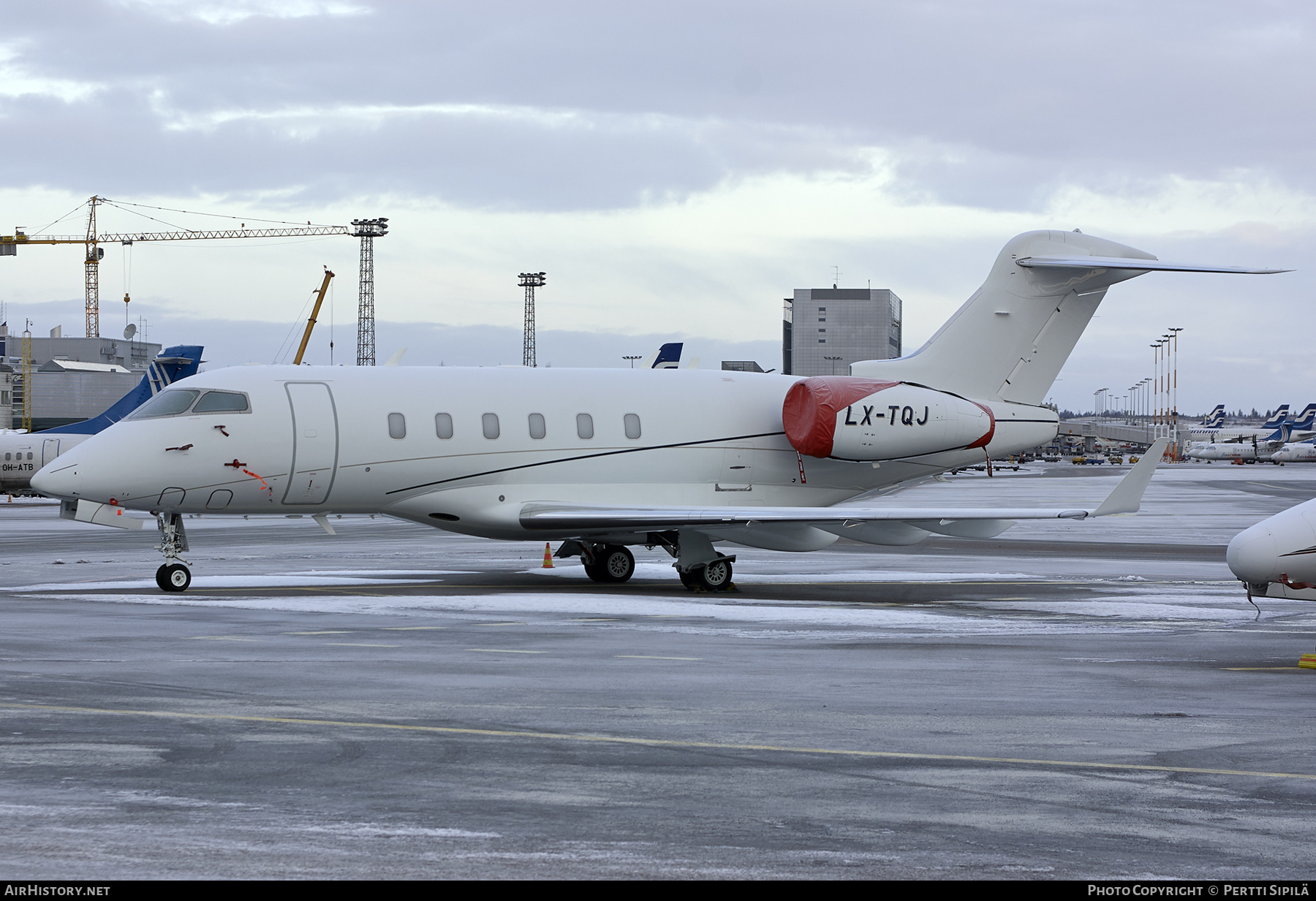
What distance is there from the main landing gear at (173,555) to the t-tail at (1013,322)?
41.7 feet

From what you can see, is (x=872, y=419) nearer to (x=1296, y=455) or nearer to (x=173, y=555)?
(x=173, y=555)

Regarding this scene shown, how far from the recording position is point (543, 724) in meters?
10.2

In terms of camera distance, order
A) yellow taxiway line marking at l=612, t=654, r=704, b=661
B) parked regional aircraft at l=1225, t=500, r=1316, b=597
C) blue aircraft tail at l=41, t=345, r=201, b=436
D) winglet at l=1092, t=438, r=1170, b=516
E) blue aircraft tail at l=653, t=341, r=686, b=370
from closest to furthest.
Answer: yellow taxiway line marking at l=612, t=654, r=704, b=661, parked regional aircraft at l=1225, t=500, r=1316, b=597, winglet at l=1092, t=438, r=1170, b=516, blue aircraft tail at l=653, t=341, r=686, b=370, blue aircraft tail at l=41, t=345, r=201, b=436

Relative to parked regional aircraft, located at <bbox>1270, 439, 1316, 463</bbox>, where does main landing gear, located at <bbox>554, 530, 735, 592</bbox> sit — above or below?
above

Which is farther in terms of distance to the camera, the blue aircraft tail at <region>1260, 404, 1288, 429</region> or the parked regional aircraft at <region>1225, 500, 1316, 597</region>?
the blue aircraft tail at <region>1260, 404, 1288, 429</region>

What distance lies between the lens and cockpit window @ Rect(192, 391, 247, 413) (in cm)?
2088

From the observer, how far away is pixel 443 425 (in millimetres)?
21922

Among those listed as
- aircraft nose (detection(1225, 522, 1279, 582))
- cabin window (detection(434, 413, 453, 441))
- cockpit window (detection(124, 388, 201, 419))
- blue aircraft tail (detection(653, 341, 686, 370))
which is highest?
blue aircraft tail (detection(653, 341, 686, 370))

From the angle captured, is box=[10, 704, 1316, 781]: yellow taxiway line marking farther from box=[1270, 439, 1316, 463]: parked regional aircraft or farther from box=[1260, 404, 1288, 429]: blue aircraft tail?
box=[1260, 404, 1288, 429]: blue aircraft tail

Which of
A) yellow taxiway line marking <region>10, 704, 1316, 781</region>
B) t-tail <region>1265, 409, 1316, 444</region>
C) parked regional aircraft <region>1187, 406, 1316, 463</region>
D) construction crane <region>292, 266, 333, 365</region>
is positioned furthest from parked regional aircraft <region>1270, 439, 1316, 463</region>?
yellow taxiway line marking <region>10, 704, 1316, 781</region>

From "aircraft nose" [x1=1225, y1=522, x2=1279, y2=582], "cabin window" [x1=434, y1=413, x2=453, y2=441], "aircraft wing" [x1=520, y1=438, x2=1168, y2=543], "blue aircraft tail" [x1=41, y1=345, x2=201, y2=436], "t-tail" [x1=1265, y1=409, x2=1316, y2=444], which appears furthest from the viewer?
"t-tail" [x1=1265, y1=409, x2=1316, y2=444]

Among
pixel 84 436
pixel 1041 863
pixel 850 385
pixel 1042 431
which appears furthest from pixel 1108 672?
pixel 84 436

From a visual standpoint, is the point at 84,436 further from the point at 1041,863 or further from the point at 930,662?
the point at 1041,863

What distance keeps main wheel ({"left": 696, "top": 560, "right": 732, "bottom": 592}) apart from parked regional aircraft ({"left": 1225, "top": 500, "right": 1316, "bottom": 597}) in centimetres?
868
